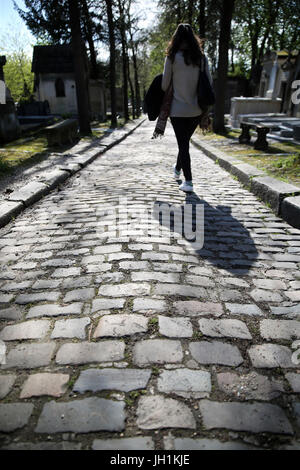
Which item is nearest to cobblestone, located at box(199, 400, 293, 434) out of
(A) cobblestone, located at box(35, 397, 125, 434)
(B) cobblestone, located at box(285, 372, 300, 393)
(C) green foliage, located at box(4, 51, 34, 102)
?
(B) cobblestone, located at box(285, 372, 300, 393)

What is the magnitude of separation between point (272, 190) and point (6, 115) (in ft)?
31.3

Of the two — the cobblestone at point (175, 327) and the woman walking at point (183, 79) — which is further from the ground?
the woman walking at point (183, 79)

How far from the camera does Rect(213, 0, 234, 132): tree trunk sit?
12.8 meters

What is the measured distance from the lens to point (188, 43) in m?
4.73

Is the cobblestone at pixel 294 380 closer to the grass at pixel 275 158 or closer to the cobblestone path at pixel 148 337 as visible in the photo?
the cobblestone path at pixel 148 337

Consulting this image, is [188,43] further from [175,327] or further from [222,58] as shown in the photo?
[222,58]

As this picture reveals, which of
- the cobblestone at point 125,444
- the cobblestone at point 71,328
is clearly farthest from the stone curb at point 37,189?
the cobblestone at point 125,444

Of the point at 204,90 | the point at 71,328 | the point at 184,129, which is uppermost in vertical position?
the point at 204,90

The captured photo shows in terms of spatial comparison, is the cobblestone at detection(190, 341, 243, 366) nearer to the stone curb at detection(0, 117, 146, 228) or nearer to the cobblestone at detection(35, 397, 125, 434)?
the cobblestone at detection(35, 397, 125, 434)

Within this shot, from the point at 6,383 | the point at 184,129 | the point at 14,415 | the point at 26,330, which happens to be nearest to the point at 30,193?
the point at 184,129

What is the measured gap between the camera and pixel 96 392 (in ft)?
5.43

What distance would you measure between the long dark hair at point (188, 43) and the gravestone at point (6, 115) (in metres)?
7.38

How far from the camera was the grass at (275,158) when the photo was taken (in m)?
5.59

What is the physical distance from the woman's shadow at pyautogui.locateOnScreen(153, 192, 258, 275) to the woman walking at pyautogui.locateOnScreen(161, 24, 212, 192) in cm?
112
